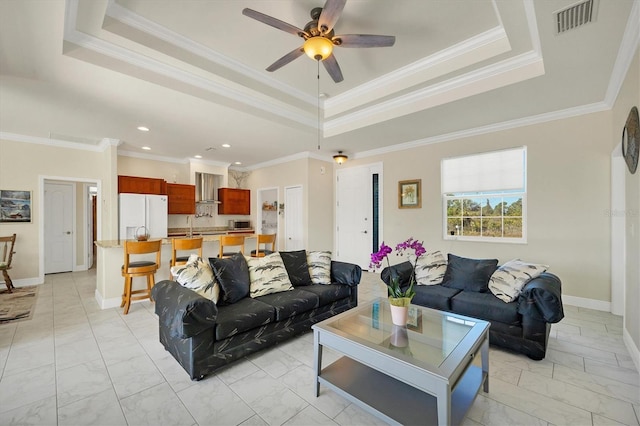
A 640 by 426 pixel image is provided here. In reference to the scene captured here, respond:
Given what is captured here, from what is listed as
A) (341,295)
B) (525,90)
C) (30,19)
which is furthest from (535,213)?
(30,19)

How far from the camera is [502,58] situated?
2.93m

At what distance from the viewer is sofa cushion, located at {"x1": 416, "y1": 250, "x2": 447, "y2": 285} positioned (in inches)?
131

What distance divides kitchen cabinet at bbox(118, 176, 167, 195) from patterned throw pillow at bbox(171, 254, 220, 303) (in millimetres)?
4125

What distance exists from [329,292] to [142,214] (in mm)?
4676

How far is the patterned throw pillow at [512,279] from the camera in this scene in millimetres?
2619

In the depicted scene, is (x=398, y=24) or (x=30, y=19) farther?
(x=398, y=24)

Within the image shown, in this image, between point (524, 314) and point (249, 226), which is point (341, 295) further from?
point (249, 226)

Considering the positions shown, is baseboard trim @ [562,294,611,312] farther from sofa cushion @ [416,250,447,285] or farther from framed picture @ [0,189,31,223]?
framed picture @ [0,189,31,223]

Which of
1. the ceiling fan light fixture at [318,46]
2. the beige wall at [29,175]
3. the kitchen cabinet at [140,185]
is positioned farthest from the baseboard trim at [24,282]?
the ceiling fan light fixture at [318,46]

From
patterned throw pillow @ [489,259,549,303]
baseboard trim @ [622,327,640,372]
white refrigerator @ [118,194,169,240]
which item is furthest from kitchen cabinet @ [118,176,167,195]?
baseboard trim @ [622,327,640,372]

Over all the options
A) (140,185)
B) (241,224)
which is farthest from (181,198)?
(241,224)

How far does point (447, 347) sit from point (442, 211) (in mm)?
3579

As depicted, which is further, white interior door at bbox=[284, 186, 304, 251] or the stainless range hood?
the stainless range hood

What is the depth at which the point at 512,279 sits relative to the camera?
8.80 feet
